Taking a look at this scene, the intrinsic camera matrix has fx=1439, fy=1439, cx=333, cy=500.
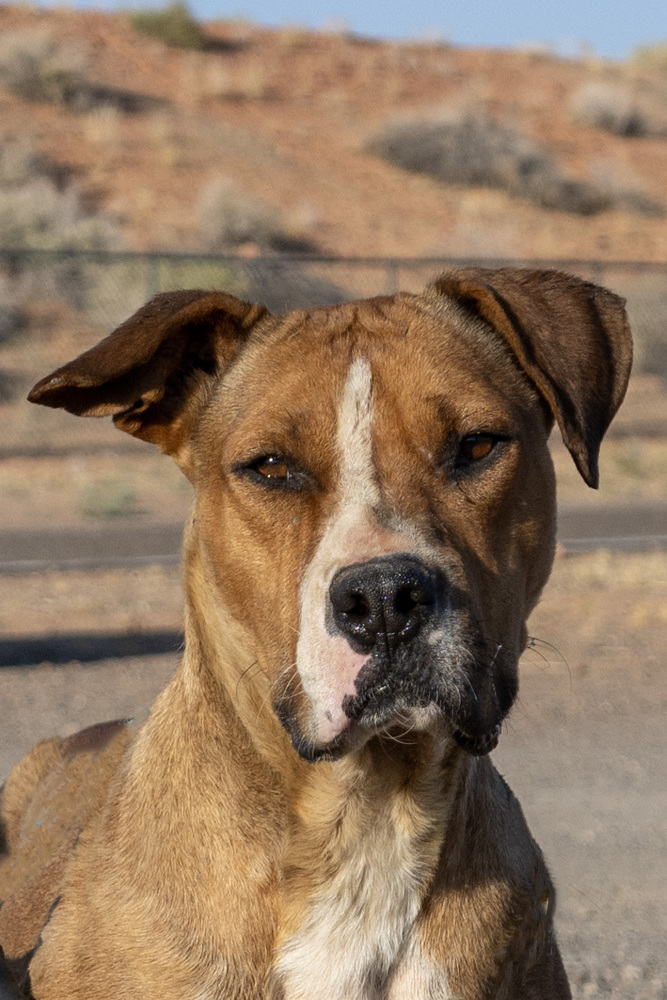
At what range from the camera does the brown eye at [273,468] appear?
3.55m

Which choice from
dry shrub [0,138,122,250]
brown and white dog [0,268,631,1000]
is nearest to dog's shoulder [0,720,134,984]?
brown and white dog [0,268,631,1000]

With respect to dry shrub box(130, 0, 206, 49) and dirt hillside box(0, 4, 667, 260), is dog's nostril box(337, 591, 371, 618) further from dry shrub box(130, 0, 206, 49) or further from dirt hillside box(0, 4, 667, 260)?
dry shrub box(130, 0, 206, 49)

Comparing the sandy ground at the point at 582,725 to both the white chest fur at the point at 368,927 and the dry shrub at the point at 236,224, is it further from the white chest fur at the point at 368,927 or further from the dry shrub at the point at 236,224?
the dry shrub at the point at 236,224

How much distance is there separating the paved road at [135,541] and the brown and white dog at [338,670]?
803 centimetres

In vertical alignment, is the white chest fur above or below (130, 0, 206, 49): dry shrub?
above

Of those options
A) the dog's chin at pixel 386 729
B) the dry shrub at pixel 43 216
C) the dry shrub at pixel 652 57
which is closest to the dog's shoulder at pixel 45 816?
the dog's chin at pixel 386 729

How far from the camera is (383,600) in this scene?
302 cm

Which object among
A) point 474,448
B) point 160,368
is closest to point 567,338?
point 474,448

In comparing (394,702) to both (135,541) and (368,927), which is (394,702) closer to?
(368,927)

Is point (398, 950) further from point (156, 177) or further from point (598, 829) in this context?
point (156, 177)

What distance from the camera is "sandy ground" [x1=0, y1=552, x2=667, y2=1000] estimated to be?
5660 mm

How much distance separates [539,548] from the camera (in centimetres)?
375

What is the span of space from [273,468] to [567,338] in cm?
90

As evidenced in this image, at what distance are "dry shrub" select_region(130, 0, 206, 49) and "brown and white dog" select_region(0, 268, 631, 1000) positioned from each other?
139 feet
